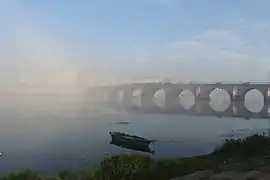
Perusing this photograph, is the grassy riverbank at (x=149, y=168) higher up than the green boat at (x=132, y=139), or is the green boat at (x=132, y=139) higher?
the grassy riverbank at (x=149, y=168)

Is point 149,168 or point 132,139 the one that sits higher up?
point 149,168

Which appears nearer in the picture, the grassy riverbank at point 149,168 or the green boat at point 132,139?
the grassy riverbank at point 149,168

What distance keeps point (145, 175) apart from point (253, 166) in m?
1.72

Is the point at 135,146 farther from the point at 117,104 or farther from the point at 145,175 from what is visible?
the point at 117,104

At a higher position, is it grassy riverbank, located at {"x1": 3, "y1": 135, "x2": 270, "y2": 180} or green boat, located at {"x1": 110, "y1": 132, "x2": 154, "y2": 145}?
grassy riverbank, located at {"x1": 3, "y1": 135, "x2": 270, "y2": 180}

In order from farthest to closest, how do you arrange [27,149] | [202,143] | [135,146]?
[202,143]
[27,149]
[135,146]

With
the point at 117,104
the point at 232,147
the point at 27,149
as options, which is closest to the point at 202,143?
the point at 27,149

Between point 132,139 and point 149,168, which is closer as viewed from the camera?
point 149,168

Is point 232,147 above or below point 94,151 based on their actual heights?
above

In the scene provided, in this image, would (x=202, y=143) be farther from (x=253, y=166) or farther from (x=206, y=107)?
(x=206, y=107)

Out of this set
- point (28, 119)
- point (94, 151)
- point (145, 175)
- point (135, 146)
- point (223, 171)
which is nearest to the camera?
point (223, 171)

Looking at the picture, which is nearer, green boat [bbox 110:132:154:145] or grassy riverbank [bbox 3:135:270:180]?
grassy riverbank [bbox 3:135:270:180]

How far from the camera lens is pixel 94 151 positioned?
24984mm

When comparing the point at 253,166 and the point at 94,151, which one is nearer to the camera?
the point at 253,166
